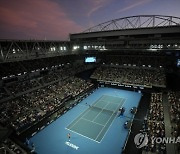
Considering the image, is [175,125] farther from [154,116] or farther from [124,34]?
[124,34]

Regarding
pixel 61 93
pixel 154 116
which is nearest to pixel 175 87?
pixel 154 116

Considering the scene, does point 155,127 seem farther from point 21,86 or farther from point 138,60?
point 138,60

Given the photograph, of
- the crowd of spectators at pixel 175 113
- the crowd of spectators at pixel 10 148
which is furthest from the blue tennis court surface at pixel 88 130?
the crowd of spectators at pixel 175 113

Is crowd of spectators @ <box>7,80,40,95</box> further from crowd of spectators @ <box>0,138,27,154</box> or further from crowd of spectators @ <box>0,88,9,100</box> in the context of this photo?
crowd of spectators @ <box>0,138,27,154</box>

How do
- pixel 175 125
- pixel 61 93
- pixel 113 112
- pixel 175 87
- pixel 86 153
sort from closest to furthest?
pixel 86 153, pixel 175 125, pixel 113 112, pixel 61 93, pixel 175 87

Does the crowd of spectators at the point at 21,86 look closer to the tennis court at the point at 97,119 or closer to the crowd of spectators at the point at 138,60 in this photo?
the tennis court at the point at 97,119

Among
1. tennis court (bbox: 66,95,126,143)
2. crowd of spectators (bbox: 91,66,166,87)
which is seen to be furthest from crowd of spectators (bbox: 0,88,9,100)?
crowd of spectators (bbox: 91,66,166,87)
